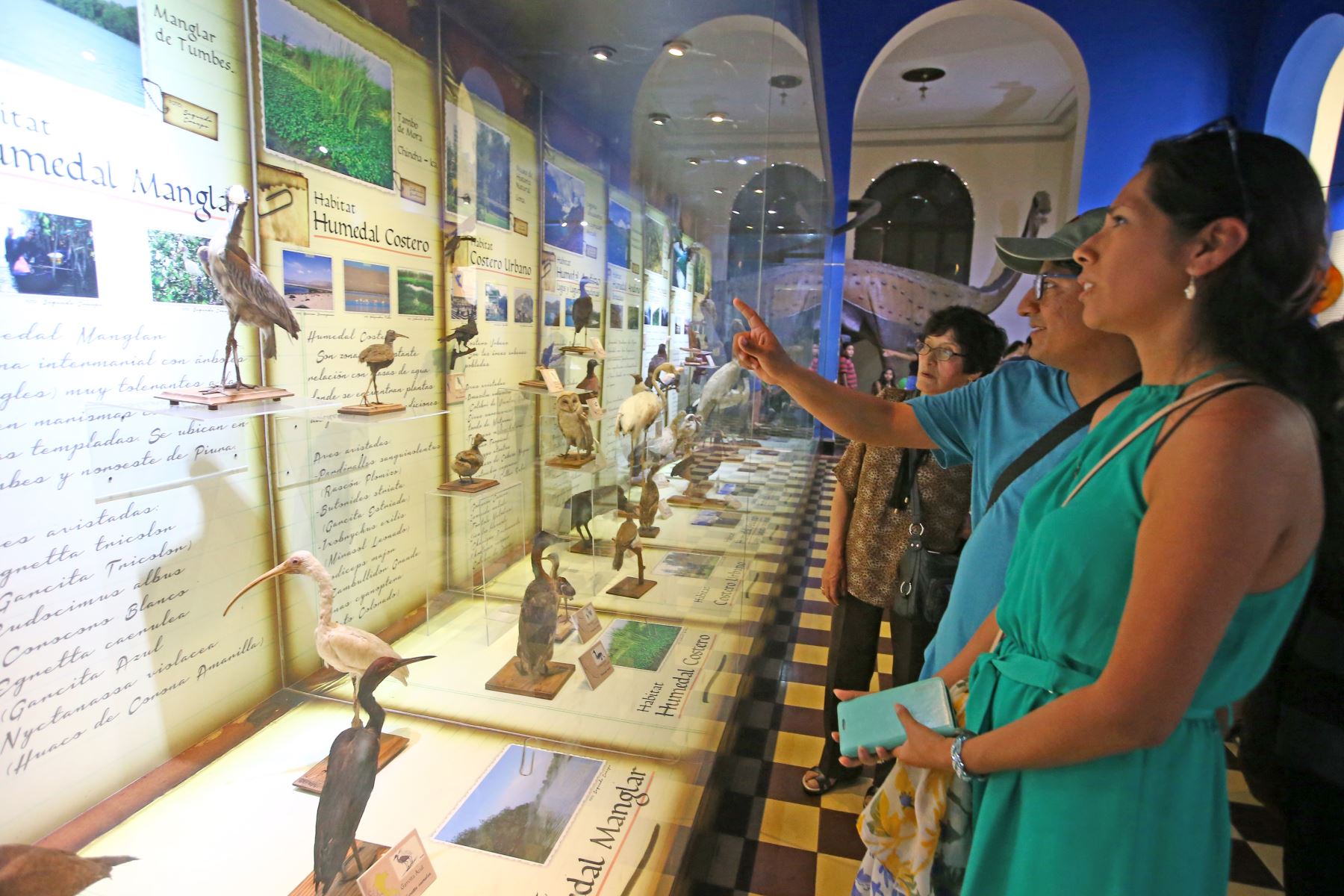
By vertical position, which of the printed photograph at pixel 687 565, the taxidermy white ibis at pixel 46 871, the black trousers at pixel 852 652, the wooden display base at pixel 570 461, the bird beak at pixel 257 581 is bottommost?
the black trousers at pixel 852 652

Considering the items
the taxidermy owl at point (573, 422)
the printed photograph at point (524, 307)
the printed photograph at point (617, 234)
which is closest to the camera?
the printed photograph at point (524, 307)

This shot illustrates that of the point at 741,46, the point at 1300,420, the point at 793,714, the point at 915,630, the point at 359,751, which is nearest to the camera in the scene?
the point at 1300,420

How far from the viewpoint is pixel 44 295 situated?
2.45 ft

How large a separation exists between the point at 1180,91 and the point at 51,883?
23.2ft

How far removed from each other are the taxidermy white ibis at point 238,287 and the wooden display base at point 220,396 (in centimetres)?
1

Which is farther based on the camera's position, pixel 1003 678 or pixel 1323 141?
pixel 1323 141

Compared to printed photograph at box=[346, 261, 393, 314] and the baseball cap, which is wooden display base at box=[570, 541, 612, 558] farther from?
the baseball cap

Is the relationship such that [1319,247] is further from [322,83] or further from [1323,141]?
[1323,141]

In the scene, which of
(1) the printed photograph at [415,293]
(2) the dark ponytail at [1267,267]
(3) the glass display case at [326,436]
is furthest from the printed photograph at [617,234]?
(2) the dark ponytail at [1267,267]

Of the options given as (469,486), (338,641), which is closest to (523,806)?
(338,641)

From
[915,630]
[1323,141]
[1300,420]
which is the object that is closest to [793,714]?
[915,630]

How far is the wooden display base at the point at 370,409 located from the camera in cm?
104

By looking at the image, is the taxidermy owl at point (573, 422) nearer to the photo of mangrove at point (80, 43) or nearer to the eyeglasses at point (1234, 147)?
the photo of mangrove at point (80, 43)

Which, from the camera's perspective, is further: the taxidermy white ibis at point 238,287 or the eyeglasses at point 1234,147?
the taxidermy white ibis at point 238,287
